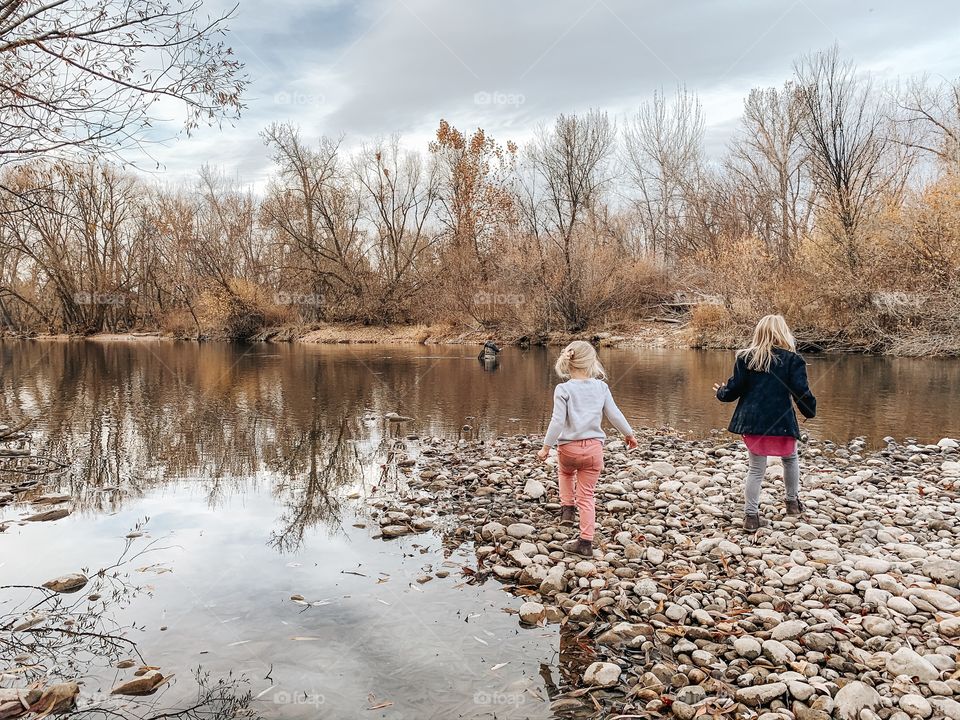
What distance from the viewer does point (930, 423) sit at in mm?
10930

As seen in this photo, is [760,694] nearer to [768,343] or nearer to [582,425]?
[582,425]

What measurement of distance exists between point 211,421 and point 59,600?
27.3ft

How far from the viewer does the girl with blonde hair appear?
5.73 metres

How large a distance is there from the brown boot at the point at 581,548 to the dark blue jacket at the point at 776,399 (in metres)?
1.76

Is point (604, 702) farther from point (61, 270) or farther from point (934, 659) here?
point (61, 270)

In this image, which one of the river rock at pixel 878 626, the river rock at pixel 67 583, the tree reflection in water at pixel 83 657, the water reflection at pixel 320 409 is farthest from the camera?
the water reflection at pixel 320 409

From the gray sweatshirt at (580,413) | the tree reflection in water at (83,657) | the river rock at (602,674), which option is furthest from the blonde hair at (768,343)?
the tree reflection in water at (83,657)

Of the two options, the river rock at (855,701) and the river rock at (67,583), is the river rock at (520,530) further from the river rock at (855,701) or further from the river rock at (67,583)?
the river rock at (67,583)

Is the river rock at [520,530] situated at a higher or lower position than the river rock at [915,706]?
higher

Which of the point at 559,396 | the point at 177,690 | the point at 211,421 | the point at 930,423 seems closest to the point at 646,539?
the point at 559,396

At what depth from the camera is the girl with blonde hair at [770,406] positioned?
18.8 ft

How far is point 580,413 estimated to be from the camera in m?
5.41

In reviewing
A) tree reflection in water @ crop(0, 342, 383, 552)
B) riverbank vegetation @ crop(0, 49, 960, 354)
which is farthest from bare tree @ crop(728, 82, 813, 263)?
tree reflection in water @ crop(0, 342, 383, 552)

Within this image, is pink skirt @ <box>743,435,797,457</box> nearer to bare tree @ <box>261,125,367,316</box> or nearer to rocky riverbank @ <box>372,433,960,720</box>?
rocky riverbank @ <box>372,433,960,720</box>
